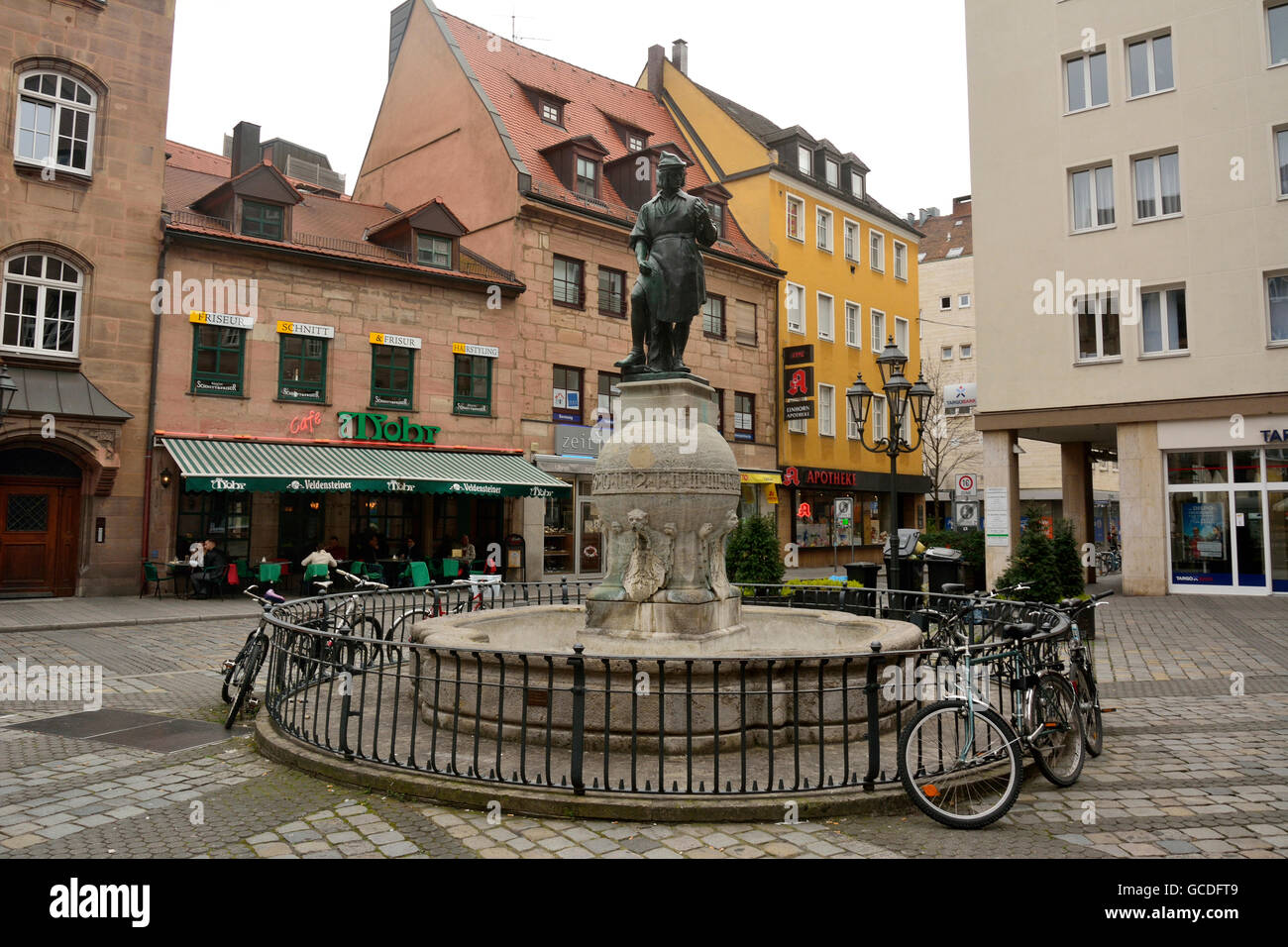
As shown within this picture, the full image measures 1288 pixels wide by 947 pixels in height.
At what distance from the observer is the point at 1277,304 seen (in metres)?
20.1

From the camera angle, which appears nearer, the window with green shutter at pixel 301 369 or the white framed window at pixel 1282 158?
the white framed window at pixel 1282 158

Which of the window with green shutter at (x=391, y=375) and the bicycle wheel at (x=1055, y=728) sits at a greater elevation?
the window with green shutter at (x=391, y=375)

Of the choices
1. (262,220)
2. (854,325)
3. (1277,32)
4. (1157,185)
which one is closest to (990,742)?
(1157,185)

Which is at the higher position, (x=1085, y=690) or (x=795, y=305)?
(x=795, y=305)

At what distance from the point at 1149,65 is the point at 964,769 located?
893 inches

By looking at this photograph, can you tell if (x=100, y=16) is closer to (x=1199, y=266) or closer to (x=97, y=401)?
(x=97, y=401)

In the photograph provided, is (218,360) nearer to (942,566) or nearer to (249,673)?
(249,673)

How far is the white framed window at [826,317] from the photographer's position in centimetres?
3647

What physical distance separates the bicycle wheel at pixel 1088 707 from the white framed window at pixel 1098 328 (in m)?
17.2

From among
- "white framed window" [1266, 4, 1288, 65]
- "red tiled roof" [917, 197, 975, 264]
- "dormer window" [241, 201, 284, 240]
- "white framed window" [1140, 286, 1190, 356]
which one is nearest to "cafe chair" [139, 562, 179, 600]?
"dormer window" [241, 201, 284, 240]

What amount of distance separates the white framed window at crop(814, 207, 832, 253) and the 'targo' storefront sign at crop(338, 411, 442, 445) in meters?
19.7

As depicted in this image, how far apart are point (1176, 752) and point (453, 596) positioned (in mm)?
13111

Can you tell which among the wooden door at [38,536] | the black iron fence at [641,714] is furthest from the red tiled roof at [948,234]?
the black iron fence at [641,714]

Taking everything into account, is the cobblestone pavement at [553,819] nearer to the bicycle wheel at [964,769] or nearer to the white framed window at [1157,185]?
the bicycle wheel at [964,769]
